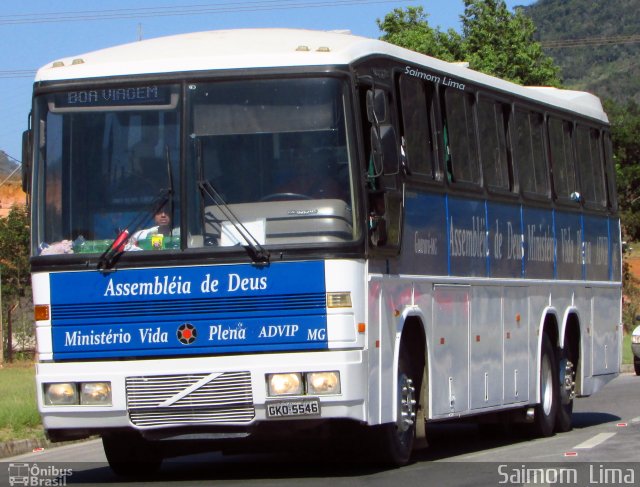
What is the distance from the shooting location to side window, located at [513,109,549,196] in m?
16.0

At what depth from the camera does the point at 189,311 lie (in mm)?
11234

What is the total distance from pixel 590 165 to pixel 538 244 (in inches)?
111

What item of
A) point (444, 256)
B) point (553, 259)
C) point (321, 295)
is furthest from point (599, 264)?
point (321, 295)

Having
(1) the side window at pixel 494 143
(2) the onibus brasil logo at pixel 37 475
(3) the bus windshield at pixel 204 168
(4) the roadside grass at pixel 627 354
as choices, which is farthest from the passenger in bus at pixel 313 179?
(4) the roadside grass at pixel 627 354

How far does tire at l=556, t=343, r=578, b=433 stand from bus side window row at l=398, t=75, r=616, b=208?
1921mm

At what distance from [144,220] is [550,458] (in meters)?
4.42

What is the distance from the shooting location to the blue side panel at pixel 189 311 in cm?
1106

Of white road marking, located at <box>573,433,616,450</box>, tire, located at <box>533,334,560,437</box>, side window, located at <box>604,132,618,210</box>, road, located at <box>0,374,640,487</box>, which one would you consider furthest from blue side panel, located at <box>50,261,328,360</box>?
side window, located at <box>604,132,618,210</box>

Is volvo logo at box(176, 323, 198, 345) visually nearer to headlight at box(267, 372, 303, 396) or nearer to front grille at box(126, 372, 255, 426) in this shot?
front grille at box(126, 372, 255, 426)

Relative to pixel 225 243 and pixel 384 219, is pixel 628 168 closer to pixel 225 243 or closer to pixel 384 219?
pixel 384 219

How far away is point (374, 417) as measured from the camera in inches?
448

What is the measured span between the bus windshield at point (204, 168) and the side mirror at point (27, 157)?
0.41 metres

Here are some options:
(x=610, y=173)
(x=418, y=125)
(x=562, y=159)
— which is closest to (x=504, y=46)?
(x=610, y=173)

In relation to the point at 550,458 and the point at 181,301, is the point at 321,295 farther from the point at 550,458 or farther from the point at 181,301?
the point at 550,458
